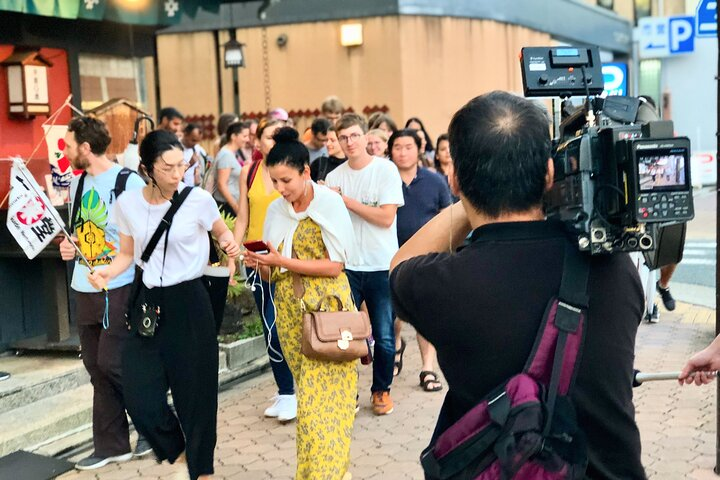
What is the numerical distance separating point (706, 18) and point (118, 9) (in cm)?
579

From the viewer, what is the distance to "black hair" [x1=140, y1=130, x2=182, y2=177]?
5109mm

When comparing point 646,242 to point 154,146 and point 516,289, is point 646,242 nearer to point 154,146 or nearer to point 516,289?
point 516,289

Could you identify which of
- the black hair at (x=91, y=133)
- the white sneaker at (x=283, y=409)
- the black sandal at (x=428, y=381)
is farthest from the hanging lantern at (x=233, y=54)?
the black hair at (x=91, y=133)

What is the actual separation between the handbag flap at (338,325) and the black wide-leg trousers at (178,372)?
634mm

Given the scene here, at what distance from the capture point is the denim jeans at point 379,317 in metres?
6.88

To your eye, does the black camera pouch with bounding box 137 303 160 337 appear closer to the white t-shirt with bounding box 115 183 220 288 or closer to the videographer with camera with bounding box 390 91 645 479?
the white t-shirt with bounding box 115 183 220 288

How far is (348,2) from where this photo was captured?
17750 millimetres

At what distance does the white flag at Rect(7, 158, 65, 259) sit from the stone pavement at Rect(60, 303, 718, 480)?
148 centimetres

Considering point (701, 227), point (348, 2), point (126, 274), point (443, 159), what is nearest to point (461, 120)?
point (126, 274)

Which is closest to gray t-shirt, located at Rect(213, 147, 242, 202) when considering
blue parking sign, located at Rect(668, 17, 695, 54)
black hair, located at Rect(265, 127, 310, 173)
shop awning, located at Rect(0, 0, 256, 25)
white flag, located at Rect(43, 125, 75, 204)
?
white flag, located at Rect(43, 125, 75, 204)

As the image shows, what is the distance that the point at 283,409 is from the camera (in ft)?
22.5

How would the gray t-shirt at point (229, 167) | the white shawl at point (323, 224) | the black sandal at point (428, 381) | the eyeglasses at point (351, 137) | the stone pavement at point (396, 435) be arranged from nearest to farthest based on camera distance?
the white shawl at point (323, 224)
the stone pavement at point (396, 435)
the eyeglasses at point (351, 137)
the black sandal at point (428, 381)
the gray t-shirt at point (229, 167)

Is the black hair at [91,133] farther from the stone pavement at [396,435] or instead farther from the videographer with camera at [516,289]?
the videographer with camera at [516,289]

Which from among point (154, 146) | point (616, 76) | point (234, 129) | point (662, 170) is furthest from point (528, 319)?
point (616, 76)
